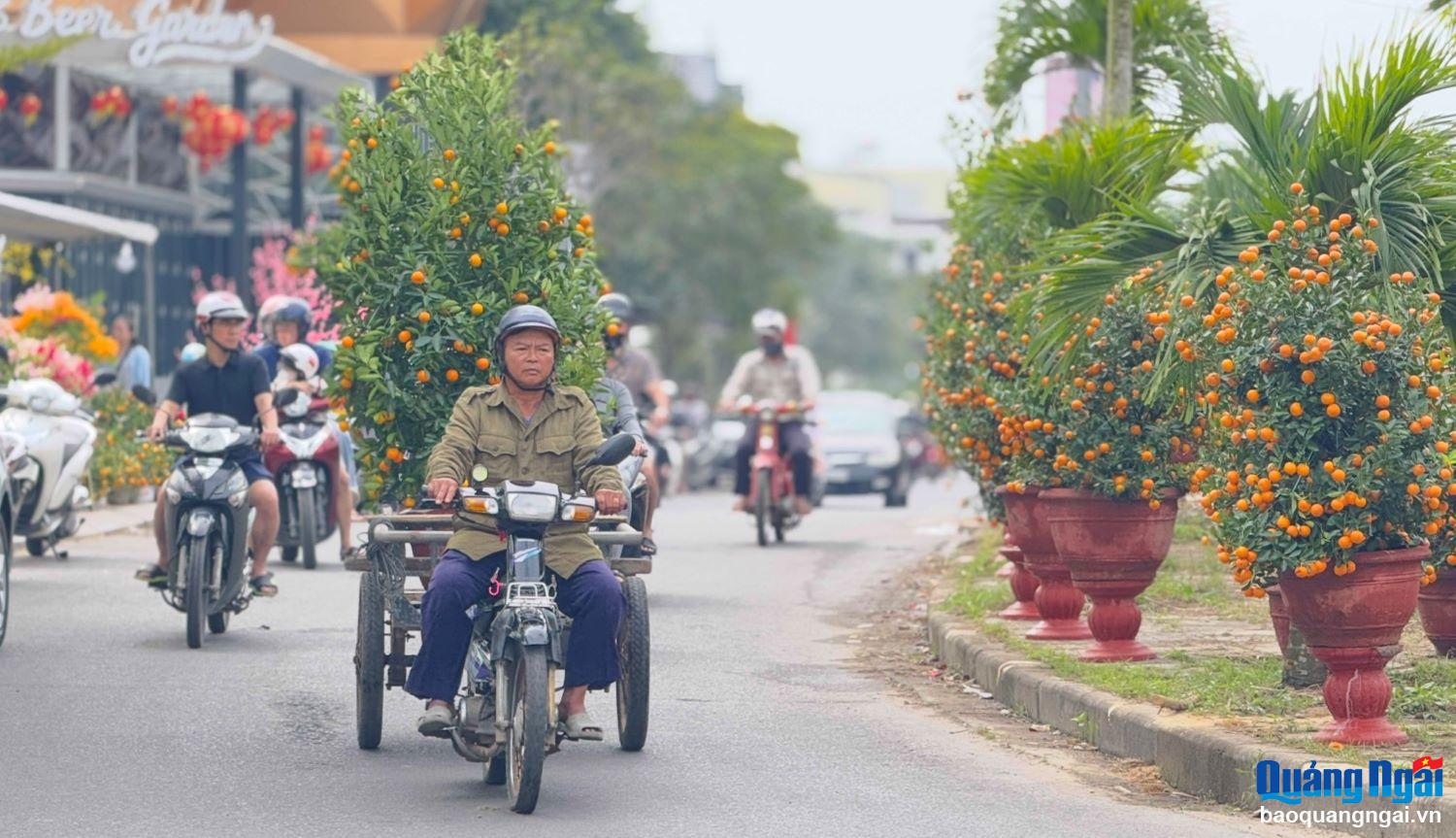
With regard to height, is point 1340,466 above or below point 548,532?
above

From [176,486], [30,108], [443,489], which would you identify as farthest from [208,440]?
[30,108]

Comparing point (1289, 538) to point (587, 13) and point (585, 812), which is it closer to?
point (585, 812)

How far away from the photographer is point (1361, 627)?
826 cm

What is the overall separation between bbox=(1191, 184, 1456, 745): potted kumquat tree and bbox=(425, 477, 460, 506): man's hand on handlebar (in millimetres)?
2759

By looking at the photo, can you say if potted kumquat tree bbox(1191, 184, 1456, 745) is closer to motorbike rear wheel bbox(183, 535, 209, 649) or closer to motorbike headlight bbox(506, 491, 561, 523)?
motorbike headlight bbox(506, 491, 561, 523)

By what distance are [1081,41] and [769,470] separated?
5.25 m

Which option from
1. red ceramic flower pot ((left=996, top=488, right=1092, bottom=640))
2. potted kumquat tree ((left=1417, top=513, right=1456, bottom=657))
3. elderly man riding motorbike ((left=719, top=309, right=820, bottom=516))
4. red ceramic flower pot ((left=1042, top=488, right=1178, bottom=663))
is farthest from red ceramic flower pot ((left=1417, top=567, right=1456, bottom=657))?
elderly man riding motorbike ((left=719, top=309, right=820, bottom=516))

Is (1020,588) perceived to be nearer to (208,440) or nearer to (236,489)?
(236,489)

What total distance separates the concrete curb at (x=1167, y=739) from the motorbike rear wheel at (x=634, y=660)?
6.01 feet

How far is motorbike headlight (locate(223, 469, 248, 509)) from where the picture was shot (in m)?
11.8

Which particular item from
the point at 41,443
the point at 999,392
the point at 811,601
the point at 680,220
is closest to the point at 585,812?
the point at 999,392

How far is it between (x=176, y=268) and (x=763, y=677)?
97.3 feet

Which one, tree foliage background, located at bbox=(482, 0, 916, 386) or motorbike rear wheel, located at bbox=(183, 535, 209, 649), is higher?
tree foliage background, located at bbox=(482, 0, 916, 386)

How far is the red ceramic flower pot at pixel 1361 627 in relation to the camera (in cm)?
824
